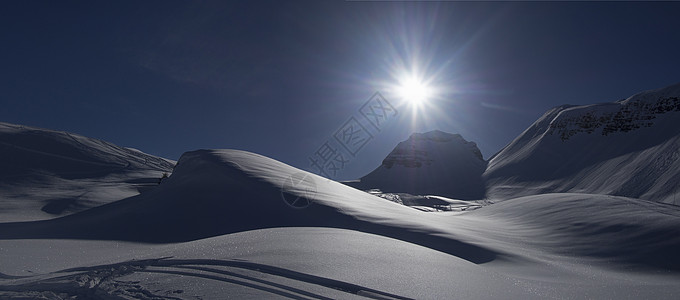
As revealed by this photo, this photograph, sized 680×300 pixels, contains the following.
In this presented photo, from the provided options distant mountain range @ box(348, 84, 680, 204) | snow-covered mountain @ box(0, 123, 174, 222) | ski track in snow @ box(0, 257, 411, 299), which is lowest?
ski track in snow @ box(0, 257, 411, 299)

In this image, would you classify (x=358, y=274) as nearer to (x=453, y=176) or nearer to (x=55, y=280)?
(x=55, y=280)

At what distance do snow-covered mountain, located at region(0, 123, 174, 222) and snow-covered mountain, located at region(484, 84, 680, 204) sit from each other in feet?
156

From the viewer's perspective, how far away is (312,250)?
4742mm

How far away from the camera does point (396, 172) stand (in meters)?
113

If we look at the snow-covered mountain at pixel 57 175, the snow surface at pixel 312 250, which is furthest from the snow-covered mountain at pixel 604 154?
the snow-covered mountain at pixel 57 175

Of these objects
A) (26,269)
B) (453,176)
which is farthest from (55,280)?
(453,176)

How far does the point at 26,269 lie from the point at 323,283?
4.09m

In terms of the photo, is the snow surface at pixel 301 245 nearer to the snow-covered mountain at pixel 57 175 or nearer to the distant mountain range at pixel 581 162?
the snow-covered mountain at pixel 57 175

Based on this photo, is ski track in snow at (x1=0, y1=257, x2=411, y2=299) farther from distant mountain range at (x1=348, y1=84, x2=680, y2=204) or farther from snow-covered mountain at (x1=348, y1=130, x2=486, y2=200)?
snow-covered mountain at (x1=348, y1=130, x2=486, y2=200)

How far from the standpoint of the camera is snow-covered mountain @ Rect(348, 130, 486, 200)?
8929 centimetres

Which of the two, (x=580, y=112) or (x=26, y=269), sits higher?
(x=580, y=112)

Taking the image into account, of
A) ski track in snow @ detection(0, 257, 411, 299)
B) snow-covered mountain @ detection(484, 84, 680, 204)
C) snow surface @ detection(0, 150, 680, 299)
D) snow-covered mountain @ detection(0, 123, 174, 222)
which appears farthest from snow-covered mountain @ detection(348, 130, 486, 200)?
ski track in snow @ detection(0, 257, 411, 299)

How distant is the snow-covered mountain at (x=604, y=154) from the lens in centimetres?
3916

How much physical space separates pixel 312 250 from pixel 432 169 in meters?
112
